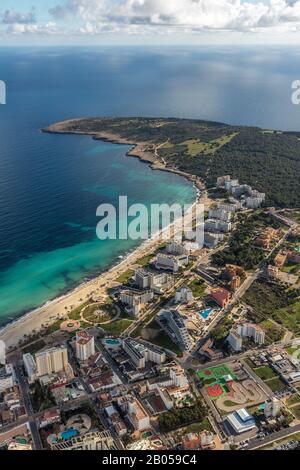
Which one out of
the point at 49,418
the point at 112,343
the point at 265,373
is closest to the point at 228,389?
the point at 265,373

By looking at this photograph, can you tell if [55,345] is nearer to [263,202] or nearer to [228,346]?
[228,346]

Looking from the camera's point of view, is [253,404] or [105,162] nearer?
[253,404]

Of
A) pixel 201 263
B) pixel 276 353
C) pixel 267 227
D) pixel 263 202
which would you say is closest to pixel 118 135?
pixel 263 202

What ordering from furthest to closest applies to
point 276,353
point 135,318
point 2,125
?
point 2,125, point 135,318, point 276,353

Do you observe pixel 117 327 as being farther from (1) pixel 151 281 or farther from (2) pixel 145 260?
(2) pixel 145 260

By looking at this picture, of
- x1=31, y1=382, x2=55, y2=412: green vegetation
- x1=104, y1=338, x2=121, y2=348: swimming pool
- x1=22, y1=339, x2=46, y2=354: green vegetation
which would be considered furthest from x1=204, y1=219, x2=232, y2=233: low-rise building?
x1=31, y1=382, x2=55, y2=412: green vegetation

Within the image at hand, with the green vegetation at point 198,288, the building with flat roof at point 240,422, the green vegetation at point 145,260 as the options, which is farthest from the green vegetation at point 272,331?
the green vegetation at point 145,260
